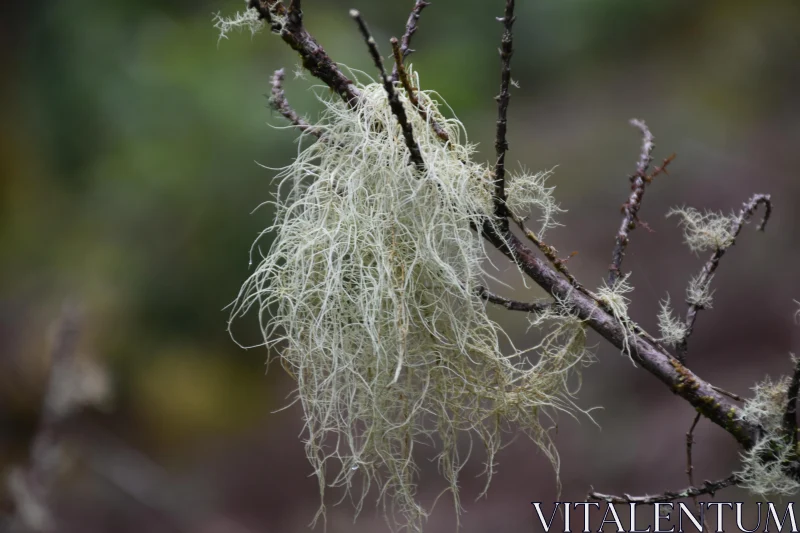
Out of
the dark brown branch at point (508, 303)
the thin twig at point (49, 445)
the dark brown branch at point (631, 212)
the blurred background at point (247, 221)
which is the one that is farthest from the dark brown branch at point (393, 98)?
the blurred background at point (247, 221)

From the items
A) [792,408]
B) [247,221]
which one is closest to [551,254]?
[792,408]

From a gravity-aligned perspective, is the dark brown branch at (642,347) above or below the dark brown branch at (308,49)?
below

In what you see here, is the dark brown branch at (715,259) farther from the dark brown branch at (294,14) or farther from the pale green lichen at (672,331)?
the dark brown branch at (294,14)

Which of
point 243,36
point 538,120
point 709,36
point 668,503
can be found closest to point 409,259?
point 668,503

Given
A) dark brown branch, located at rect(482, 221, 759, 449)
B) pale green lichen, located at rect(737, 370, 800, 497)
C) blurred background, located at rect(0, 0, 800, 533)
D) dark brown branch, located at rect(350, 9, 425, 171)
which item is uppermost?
blurred background, located at rect(0, 0, 800, 533)

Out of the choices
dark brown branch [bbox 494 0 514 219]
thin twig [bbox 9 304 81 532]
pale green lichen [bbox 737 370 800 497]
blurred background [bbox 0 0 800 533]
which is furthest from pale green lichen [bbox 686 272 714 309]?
blurred background [bbox 0 0 800 533]

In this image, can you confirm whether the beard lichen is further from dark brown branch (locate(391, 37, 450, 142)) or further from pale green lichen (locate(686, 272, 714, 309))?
pale green lichen (locate(686, 272, 714, 309))

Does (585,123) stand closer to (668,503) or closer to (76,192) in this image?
(76,192)
